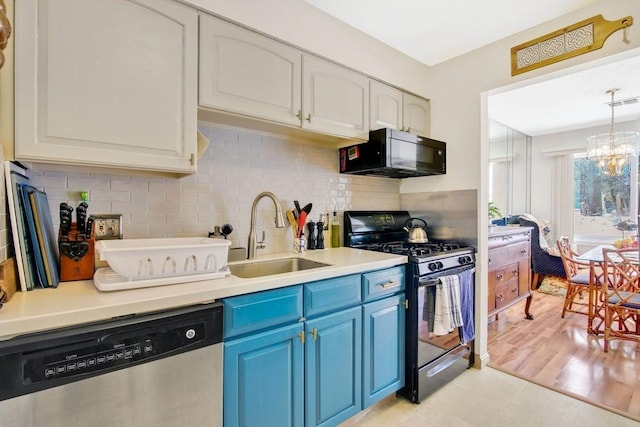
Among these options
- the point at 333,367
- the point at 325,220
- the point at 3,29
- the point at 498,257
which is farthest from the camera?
the point at 498,257

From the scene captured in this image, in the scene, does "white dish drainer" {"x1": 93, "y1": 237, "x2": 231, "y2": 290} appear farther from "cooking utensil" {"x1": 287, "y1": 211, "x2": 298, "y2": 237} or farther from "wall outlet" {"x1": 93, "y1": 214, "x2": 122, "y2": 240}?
"cooking utensil" {"x1": 287, "y1": 211, "x2": 298, "y2": 237}

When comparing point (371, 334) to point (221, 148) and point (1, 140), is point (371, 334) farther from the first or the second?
point (1, 140)

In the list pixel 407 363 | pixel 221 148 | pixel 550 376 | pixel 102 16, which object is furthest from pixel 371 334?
pixel 102 16

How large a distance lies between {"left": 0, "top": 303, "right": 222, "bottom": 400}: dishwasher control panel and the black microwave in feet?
4.84

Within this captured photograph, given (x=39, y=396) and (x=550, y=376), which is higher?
(x=39, y=396)

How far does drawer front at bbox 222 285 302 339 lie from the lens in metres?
1.24

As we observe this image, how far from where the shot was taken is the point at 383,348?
6.02 ft

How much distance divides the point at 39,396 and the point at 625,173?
6.66 m

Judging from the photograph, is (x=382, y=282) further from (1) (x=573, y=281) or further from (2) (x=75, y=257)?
(1) (x=573, y=281)

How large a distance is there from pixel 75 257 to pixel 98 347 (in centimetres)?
52

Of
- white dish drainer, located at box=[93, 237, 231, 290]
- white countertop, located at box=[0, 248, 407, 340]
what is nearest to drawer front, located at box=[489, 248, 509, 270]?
white countertop, located at box=[0, 248, 407, 340]

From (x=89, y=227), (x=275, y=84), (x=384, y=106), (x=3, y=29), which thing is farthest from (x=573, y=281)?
(x=3, y=29)

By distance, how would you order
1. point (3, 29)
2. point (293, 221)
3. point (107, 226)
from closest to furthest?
point (3, 29)
point (107, 226)
point (293, 221)

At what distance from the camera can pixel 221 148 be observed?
1.88 meters
